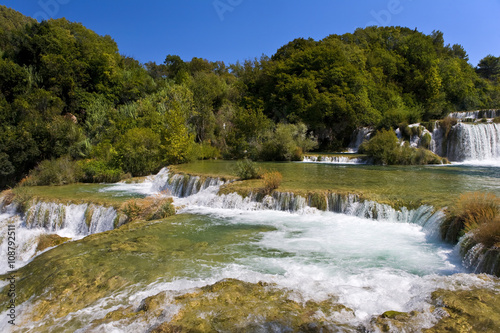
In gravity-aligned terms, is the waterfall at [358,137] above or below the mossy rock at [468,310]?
above

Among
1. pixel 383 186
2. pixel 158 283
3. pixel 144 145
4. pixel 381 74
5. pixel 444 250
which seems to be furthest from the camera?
pixel 381 74

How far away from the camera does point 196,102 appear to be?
32.1m

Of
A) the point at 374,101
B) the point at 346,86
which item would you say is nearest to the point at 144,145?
the point at 346,86

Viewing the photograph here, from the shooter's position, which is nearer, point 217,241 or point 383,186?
point 217,241

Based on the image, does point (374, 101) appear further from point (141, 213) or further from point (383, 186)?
point (141, 213)

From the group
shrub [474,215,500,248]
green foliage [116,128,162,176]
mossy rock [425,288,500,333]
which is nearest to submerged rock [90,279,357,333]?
mossy rock [425,288,500,333]

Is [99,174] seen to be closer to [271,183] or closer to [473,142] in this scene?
[271,183]

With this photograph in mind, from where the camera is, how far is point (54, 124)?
2681 centimetres

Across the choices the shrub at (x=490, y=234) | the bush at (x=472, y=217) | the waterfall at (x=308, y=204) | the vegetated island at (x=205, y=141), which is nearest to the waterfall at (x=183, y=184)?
the waterfall at (x=308, y=204)

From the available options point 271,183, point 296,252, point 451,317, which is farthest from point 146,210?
point 451,317

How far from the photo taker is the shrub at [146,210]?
11.1m

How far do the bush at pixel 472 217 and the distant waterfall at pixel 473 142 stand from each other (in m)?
21.4

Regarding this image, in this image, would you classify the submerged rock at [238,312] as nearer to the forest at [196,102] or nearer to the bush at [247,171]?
the bush at [247,171]

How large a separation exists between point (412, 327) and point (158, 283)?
4367mm
